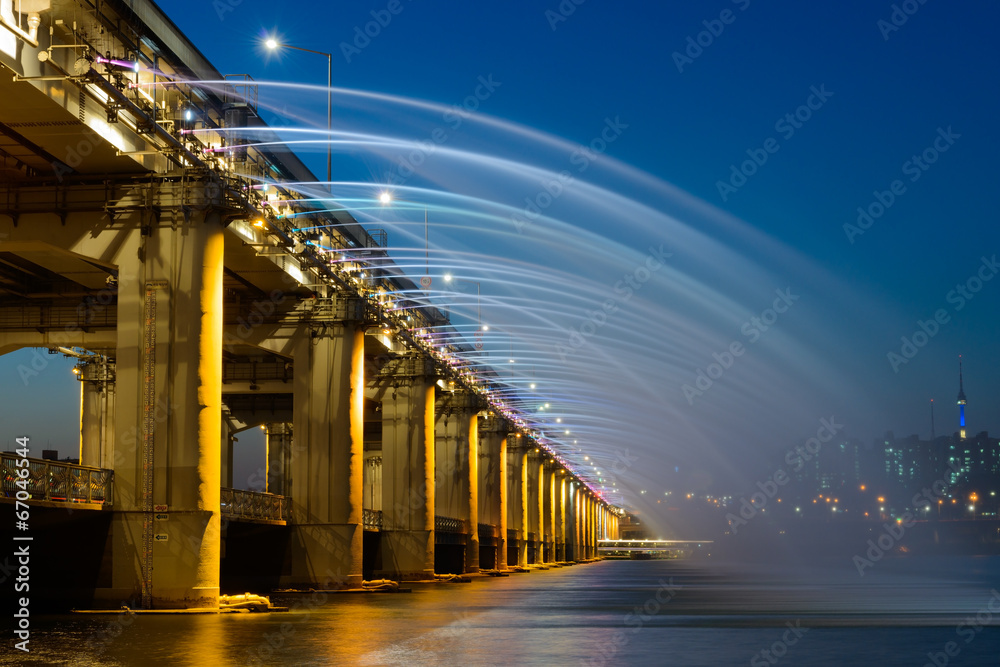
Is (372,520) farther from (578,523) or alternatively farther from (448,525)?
(578,523)

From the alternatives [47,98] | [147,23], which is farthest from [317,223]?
[47,98]

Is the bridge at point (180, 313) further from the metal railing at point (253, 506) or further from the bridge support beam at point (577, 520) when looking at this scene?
the bridge support beam at point (577, 520)

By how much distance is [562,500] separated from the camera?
14900 cm

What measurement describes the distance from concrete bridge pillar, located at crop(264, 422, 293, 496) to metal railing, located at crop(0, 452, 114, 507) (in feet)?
176

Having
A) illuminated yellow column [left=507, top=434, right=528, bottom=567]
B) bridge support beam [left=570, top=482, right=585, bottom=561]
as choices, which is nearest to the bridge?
illuminated yellow column [left=507, top=434, right=528, bottom=567]

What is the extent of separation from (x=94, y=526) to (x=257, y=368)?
3348 cm

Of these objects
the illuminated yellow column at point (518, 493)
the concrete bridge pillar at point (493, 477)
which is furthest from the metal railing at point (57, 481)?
the illuminated yellow column at point (518, 493)

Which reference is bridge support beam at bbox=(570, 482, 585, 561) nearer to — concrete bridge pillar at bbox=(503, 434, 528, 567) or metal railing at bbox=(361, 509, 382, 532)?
concrete bridge pillar at bbox=(503, 434, 528, 567)

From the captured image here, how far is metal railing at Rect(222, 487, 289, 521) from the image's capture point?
39.7 meters

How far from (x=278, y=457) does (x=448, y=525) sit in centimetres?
1757

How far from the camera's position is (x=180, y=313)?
107 feet

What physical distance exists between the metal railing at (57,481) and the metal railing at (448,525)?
3980cm

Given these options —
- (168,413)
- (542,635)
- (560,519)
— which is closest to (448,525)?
(168,413)

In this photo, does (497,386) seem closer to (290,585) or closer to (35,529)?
(290,585)
